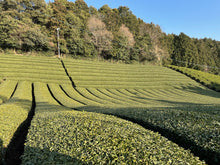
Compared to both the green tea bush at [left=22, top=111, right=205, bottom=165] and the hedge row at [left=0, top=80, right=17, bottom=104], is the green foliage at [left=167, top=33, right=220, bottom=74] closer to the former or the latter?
the hedge row at [left=0, top=80, right=17, bottom=104]

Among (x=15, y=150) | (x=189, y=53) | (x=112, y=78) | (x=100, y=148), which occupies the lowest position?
(x=15, y=150)

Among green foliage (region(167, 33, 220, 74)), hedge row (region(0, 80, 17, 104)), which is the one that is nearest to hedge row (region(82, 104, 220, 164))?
hedge row (region(0, 80, 17, 104))

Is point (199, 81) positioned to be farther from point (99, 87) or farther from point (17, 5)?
point (17, 5)

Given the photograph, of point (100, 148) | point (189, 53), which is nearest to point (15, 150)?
point (100, 148)

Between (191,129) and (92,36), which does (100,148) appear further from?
(92,36)

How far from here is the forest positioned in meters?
45.2

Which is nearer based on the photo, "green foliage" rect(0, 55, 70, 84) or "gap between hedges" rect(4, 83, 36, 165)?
"gap between hedges" rect(4, 83, 36, 165)

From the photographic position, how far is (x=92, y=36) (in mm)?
60906

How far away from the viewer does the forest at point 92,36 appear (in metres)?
45.2

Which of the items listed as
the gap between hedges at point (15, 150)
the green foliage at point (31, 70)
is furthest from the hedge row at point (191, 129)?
the green foliage at point (31, 70)

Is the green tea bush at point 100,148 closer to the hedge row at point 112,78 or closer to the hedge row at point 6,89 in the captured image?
the hedge row at point 6,89

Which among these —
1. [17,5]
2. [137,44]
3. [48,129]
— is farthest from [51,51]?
[48,129]

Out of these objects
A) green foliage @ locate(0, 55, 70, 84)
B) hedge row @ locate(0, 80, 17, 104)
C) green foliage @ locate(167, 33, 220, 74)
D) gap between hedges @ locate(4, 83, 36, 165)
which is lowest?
gap between hedges @ locate(4, 83, 36, 165)

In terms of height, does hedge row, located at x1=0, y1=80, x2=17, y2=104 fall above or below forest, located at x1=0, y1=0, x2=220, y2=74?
below
